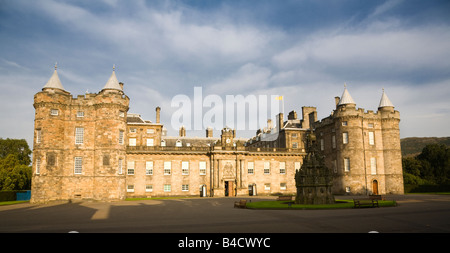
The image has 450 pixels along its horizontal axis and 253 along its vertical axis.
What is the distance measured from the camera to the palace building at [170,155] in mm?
39375

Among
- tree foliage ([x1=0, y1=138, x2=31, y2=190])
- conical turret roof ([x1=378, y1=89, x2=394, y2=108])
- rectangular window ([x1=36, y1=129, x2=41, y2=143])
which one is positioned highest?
conical turret roof ([x1=378, y1=89, x2=394, y2=108])

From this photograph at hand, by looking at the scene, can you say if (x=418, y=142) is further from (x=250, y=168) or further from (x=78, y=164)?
(x=78, y=164)

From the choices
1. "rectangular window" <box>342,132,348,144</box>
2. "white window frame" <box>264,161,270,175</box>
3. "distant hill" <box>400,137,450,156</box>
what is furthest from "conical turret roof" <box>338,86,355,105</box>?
"distant hill" <box>400,137,450,156</box>

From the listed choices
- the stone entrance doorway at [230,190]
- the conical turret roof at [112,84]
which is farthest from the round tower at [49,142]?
the stone entrance doorway at [230,190]

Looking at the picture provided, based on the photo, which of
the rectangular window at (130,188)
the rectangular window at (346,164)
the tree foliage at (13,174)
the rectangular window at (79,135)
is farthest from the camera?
the tree foliage at (13,174)

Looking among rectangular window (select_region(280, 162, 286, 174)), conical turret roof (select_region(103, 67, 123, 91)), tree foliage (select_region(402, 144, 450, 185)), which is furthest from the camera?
tree foliage (select_region(402, 144, 450, 185))

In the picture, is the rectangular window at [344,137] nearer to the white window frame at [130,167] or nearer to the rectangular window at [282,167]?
the rectangular window at [282,167]

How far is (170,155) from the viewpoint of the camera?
48.7m

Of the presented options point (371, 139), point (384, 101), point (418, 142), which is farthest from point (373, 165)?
point (418, 142)

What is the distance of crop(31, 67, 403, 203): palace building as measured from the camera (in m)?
39.4

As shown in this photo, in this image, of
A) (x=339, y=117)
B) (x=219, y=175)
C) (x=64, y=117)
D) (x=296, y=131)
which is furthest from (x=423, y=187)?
(x=64, y=117)

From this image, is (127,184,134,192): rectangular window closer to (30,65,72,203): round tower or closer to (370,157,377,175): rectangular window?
(30,65,72,203): round tower

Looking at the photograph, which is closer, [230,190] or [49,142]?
[49,142]

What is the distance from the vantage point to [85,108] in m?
41.3
